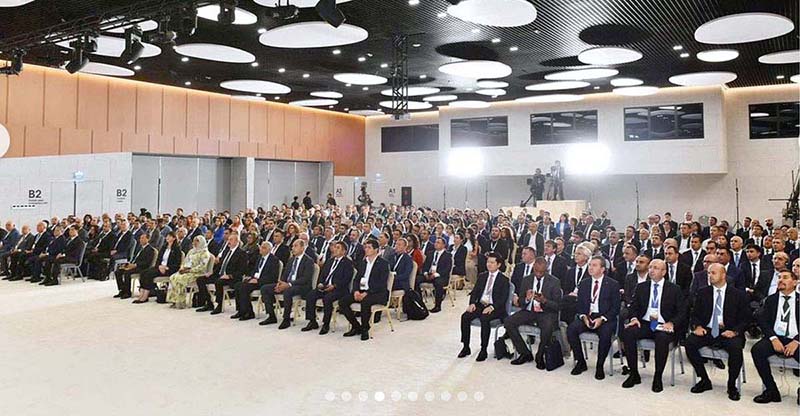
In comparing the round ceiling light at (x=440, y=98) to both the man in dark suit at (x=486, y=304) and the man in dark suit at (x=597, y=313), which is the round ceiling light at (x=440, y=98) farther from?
the man in dark suit at (x=597, y=313)

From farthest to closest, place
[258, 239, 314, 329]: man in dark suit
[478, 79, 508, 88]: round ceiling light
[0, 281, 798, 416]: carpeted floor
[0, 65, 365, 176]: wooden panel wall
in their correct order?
[478, 79, 508, 88]: round ceiling light → [0, 65, 365, 176]: wooden panel wall → [258, 239, 314, 329]: man in dark suit → [0, 281, 798, 416]: carpeted floor

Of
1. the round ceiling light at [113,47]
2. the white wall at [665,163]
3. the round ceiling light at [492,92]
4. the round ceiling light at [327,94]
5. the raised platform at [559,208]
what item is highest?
the round ceiling light at [327,94]

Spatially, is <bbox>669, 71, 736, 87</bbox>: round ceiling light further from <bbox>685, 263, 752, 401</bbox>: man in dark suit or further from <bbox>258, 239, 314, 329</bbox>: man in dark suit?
<bbox>258, 239, 314, 329</bbox>: man in dark suit

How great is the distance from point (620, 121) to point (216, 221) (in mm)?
13617

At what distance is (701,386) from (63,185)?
16025 millimetres

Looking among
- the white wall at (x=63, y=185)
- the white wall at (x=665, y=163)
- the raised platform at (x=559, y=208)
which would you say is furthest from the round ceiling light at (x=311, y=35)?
the white wall at (x=665, y=163)

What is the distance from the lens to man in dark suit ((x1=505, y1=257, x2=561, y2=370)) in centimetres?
579

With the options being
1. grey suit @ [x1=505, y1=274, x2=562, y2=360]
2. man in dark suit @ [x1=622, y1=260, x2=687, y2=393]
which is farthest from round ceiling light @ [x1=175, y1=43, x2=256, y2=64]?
man in dark suit @ [x1=622, y1=260, x2=687, y2=393]

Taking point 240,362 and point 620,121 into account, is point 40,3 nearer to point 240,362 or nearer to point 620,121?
point 240,362

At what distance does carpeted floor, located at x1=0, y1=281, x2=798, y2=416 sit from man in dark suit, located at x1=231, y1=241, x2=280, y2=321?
14.6 inches

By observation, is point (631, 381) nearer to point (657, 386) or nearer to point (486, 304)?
point (657, 386)

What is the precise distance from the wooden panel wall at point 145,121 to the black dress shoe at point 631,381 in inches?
611

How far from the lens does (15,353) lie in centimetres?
634

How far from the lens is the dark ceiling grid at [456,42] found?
941 cm
